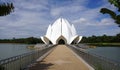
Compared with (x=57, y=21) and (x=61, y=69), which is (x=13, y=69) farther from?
(x=57, y=21)

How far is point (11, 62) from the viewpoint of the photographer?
11.0 metres

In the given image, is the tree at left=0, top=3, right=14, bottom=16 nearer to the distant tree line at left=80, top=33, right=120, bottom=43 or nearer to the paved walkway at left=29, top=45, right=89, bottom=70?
the paved walkway at left=29, top=45, right=89, bottom=70

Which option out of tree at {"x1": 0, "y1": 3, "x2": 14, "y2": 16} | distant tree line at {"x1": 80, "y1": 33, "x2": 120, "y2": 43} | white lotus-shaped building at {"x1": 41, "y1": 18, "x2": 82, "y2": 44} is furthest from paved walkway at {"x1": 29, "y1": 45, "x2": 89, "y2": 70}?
distant tree line at {"x1": 80, "y1": 33, "x2": 120, "y2": 43}

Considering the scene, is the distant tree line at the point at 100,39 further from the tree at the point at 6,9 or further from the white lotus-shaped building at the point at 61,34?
the tree at the point at 6,9

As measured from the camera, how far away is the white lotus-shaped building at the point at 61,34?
87000 mm

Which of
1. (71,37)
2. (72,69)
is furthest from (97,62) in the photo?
(71,37)

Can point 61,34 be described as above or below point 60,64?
above

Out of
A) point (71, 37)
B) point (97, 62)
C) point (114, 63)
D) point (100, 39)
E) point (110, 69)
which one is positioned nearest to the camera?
point (114, 63)

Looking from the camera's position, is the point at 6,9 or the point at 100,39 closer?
the point at 6,9

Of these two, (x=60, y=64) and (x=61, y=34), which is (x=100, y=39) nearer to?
(x=61, y=34)

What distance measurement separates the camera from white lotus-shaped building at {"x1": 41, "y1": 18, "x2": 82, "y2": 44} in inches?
3425

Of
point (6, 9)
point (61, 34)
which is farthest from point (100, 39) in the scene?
point (6, 9)

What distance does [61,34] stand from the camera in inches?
3452

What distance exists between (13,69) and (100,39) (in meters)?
111
